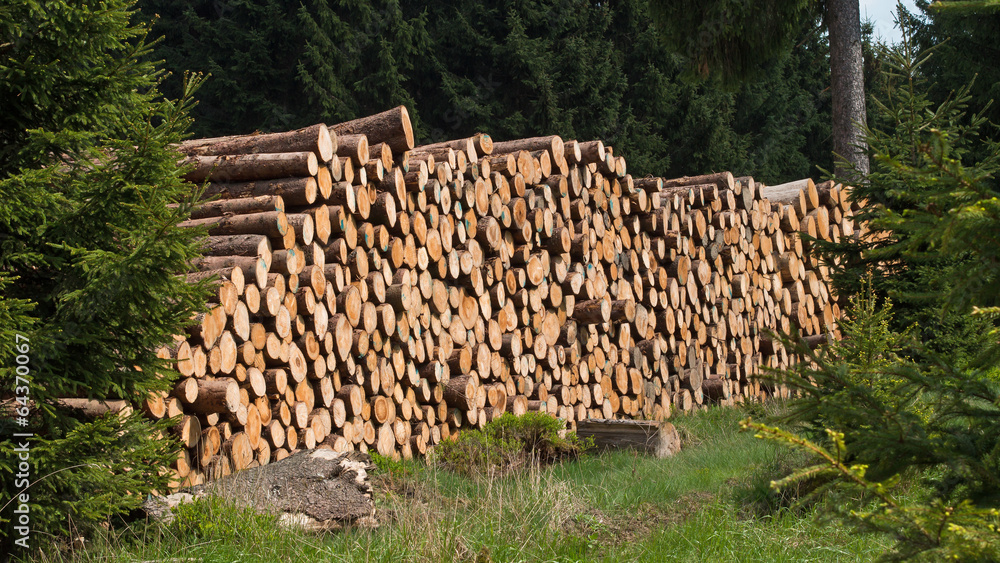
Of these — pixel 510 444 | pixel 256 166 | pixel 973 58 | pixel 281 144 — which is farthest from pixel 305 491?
pixel 973 58

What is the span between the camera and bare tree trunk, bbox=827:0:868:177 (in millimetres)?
10547

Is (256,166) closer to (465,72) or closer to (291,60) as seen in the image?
(291,60)

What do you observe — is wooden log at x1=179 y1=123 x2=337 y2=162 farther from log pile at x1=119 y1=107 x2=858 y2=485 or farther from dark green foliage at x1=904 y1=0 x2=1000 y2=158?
dark green foliage at x1=904 y1=0 x2=1000 y2=158

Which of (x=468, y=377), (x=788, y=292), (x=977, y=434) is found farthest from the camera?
(x=788, y=292)

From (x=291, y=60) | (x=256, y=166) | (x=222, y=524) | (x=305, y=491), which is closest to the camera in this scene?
(x=222, y=524)

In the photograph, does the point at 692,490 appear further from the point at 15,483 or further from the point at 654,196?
the point at 654,196

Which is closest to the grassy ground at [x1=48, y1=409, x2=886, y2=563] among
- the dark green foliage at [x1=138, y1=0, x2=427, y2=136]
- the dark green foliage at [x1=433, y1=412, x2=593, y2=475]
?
the dark green foliage at [x1=433, y1=412, x2=593, y2=475]

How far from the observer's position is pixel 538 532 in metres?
3.46

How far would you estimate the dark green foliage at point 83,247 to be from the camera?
2975 mm

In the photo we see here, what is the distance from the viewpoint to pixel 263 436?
15.9 feet

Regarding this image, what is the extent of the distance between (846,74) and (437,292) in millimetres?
7186

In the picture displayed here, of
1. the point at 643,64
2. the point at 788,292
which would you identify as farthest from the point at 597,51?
the point at 788,292

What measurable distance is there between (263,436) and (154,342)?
1690 mm

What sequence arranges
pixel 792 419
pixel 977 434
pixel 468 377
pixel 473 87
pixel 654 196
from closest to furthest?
pixel 977 434
pixel 792 419
pixel 468 377
pixel 654 196
pixel 473 87
